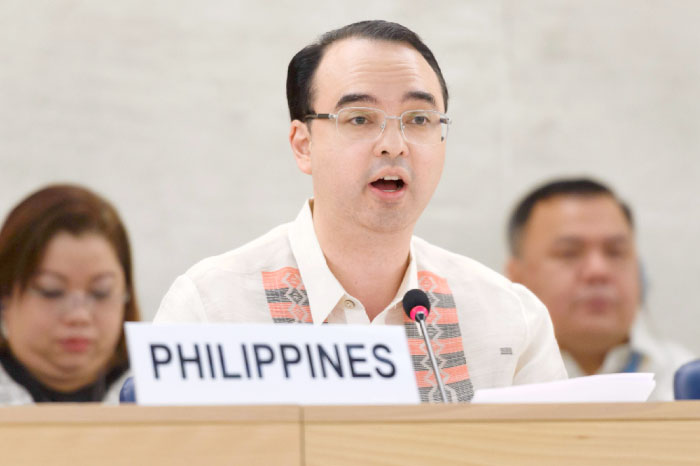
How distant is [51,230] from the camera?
3.54 meters

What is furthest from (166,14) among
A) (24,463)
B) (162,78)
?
(24,463)

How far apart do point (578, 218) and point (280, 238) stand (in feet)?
7.23

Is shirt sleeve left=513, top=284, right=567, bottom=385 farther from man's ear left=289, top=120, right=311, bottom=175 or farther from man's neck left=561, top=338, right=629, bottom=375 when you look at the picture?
man's neck left=561, top=338, right=629, bottom=375

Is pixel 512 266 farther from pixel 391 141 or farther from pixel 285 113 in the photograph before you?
pixel 391 141

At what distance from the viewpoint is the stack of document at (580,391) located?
1255mm

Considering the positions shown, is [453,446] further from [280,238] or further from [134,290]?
[134,290]

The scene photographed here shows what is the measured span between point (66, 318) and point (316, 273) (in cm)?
177

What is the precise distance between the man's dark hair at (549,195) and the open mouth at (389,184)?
2.03 m

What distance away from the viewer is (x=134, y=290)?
361 centimetres

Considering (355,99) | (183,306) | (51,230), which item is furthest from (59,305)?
(355,99)

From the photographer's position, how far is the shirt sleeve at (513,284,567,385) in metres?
2.08

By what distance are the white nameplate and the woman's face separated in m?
2.44

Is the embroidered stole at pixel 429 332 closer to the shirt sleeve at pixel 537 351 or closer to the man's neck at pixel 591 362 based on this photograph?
the shirt sleeve at pixel 537 351

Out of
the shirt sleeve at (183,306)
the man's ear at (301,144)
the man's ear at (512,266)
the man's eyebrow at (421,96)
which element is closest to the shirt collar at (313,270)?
the man's ear at (301,144)
